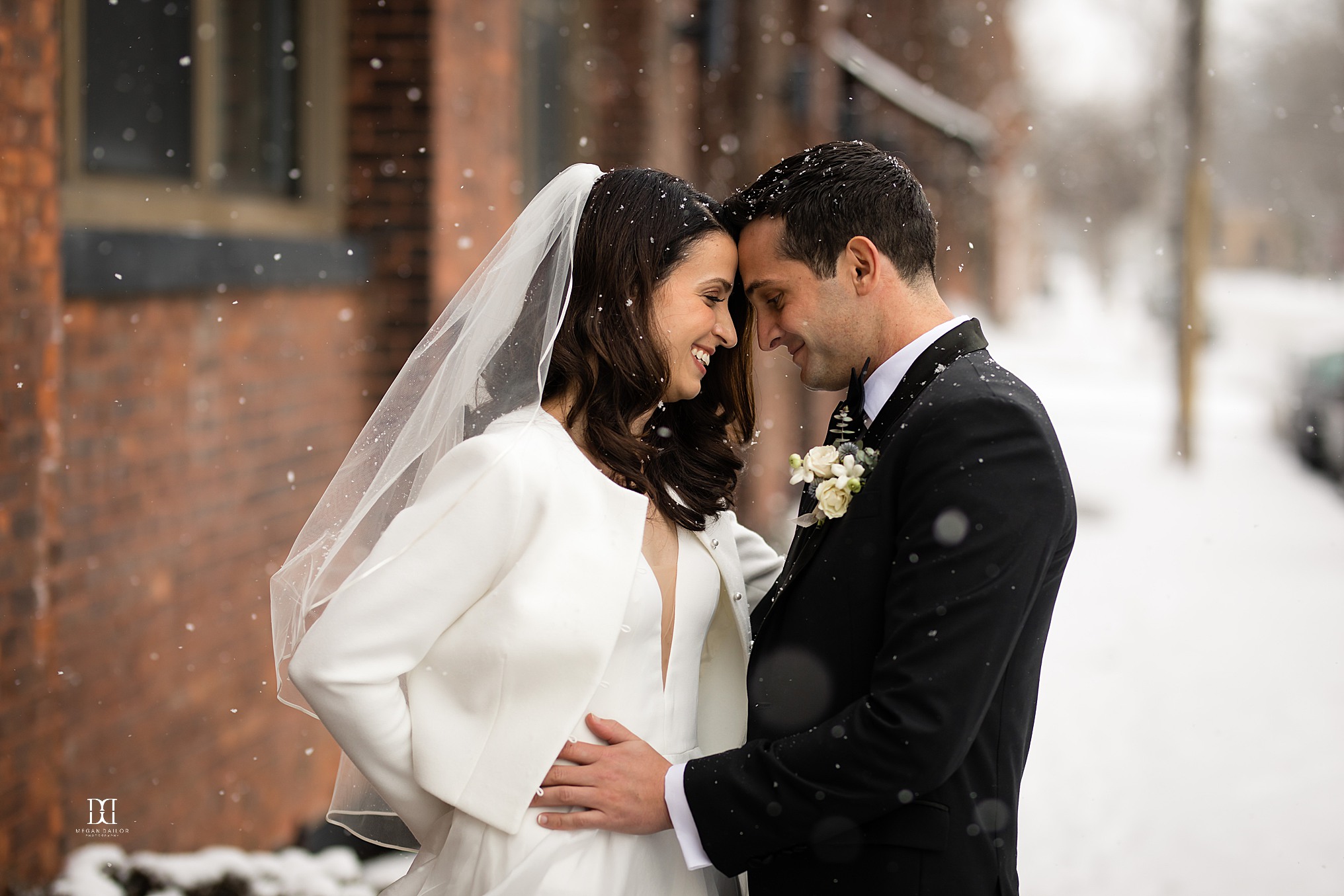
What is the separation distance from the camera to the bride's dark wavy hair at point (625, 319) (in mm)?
2426

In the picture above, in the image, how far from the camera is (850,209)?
2.33 m

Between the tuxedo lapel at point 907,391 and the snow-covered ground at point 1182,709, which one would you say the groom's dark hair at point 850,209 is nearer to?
the tuxedo lapel at point 907,391

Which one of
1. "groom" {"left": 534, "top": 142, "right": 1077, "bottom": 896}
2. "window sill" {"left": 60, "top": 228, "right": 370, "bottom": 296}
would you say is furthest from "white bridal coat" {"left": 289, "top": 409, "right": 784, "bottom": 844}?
"window sill" {"left": 60, "top": 228, "right": 370, "bottom": 296}

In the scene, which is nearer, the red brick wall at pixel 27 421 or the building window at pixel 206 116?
the red brick wall at pixel 27 421

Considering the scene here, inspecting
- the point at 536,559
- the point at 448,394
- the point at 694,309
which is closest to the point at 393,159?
the point at 448,394

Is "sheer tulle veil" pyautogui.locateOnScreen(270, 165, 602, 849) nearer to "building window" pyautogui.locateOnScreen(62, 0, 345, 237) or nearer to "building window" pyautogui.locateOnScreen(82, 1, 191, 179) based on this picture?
"building window" pyautogui.locateOnScreen(62, 0, 345, 237)

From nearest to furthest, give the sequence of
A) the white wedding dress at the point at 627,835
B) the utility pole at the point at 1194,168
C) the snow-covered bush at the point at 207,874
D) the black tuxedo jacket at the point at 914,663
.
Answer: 1. the black tuxedo jacket at the point at 914,663
2. the white wedding dress at the point at 627,835
3. the snow-covered bush at the point at 207,874
4. the utility pole at the point at 1194,168

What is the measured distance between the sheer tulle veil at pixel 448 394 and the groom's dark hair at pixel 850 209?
430 millimetres

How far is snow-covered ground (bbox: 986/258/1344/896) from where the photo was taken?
5.42m

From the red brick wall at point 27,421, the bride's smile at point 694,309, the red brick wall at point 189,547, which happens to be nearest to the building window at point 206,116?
the red brick wall at point 189,547

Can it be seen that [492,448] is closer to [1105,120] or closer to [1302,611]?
[1302,611]

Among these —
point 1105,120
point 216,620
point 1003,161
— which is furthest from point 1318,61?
point 216,620

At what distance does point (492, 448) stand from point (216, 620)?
274 centimetres

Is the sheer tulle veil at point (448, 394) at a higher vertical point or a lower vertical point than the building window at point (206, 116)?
lower
